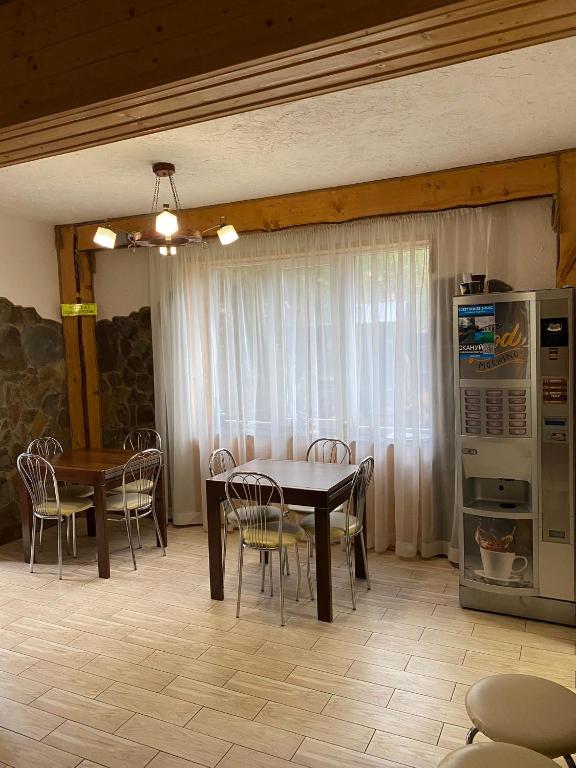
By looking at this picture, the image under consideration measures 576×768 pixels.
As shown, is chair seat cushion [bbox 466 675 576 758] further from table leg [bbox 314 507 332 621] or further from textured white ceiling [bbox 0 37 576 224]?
textured white ceiling [bbox 0 37 576 224]

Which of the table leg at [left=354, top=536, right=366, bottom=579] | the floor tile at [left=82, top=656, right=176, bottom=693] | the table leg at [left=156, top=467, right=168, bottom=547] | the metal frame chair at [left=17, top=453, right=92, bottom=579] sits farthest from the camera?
the table leg at [left=156, top=467, right=168, bottom=547]

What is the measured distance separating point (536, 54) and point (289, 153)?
149cm

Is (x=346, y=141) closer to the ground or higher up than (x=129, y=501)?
higher up

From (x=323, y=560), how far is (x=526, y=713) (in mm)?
1763

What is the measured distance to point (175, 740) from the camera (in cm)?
243

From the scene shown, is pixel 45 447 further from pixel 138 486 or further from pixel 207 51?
pixel 207 51

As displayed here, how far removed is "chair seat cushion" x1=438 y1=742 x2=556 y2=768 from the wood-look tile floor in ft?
2.88

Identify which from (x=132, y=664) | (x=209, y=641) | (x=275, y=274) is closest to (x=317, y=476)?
(x=209, y=641)

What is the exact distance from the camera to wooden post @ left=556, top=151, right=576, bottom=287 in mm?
3557

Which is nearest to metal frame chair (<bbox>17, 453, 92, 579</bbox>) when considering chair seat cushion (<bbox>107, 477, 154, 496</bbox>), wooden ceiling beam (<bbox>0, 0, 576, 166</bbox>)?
chair seat cushion (<bbox>107, 477, 154, 496</bbox>)

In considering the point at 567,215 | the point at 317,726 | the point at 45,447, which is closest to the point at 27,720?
the point at 317,726

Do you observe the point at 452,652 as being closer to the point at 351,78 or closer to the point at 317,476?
the point at 317,476

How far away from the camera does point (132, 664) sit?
119 inches

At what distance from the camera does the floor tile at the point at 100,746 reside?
7.61 ft
